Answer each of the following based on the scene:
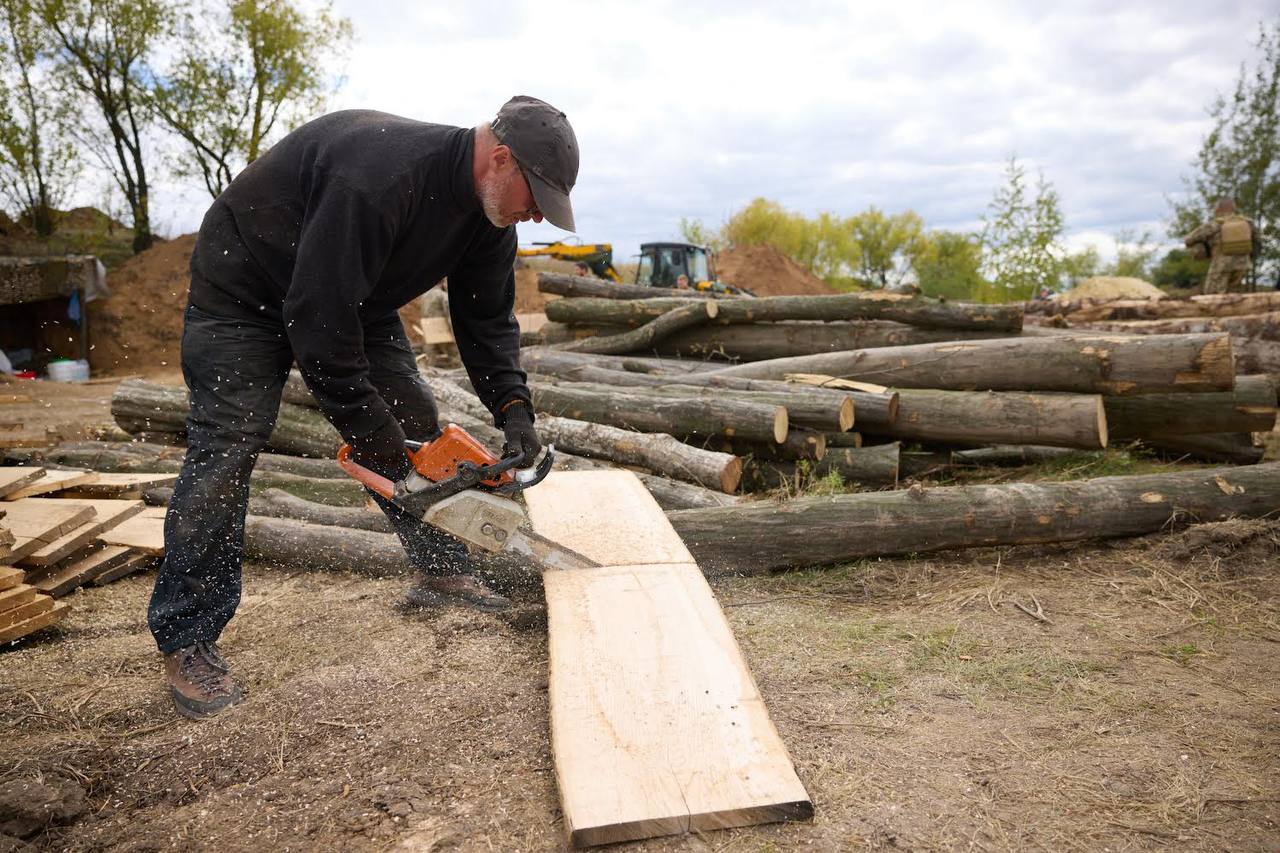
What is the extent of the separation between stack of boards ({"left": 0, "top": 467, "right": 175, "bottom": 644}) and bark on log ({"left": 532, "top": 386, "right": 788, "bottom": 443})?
2623 millimetres

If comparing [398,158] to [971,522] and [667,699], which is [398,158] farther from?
[971,522]

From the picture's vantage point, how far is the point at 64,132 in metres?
16.2

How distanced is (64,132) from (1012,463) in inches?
735

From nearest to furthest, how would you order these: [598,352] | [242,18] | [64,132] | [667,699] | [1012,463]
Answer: [667,699]
[1012,463]
[598,352]
[64,132]
[242,18]

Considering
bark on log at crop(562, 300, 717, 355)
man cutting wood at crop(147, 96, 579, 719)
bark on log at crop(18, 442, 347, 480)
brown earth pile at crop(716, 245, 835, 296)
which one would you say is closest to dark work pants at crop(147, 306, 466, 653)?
man cutting wood at crop(147, 96, 579, 719)

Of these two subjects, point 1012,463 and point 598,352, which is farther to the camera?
point 598,352

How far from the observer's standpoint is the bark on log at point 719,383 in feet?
17.7

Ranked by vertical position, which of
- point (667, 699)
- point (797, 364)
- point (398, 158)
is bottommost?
point (667, 699)

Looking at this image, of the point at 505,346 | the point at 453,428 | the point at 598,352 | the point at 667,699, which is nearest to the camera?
the point at 667,699

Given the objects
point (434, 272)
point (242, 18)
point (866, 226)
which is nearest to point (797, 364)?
point (434, 272)

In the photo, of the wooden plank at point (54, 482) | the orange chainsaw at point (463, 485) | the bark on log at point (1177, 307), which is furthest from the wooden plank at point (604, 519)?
the bark on log at point (1177, 307)

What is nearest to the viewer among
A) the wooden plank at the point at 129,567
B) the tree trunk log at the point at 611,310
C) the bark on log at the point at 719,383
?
the wooden plank at the point at 129,567

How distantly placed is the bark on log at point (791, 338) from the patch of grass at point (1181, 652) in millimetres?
3983

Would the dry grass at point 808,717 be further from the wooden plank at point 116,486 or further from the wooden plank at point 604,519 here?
the wooden plank at point 116,486
